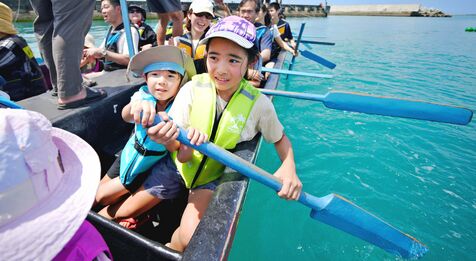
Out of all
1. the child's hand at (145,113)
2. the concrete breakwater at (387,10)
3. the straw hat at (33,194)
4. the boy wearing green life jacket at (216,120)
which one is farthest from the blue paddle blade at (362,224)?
the concrete breakwater at (387,10)

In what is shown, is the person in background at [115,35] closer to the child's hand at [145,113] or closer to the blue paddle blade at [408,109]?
the child's hand at [145,113]

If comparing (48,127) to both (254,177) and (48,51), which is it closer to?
(254,177)

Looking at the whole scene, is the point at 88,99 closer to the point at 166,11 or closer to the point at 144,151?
the point at 144,151

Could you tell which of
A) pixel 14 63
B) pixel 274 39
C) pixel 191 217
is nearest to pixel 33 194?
pixel 191 217

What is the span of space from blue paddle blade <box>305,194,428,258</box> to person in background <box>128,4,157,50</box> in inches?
116

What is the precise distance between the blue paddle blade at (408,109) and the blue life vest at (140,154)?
65.8 inches

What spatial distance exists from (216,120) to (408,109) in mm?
1651

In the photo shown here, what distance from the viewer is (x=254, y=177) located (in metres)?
1.26

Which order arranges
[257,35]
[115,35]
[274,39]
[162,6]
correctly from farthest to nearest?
[274,39], [257,35], [115,35], [162,6]

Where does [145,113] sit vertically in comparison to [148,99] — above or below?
above

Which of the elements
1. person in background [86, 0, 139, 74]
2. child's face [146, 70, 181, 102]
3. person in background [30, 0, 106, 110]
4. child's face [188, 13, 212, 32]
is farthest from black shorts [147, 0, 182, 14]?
→ child's face [146, 70, 181, 102]

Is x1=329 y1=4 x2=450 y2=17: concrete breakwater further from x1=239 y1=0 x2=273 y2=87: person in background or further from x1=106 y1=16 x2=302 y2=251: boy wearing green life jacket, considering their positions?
x1=106 y1=16 x2=302 y2=251: boy wearing green life jacket

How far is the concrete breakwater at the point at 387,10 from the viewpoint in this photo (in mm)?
60750

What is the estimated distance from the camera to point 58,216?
630 mm
